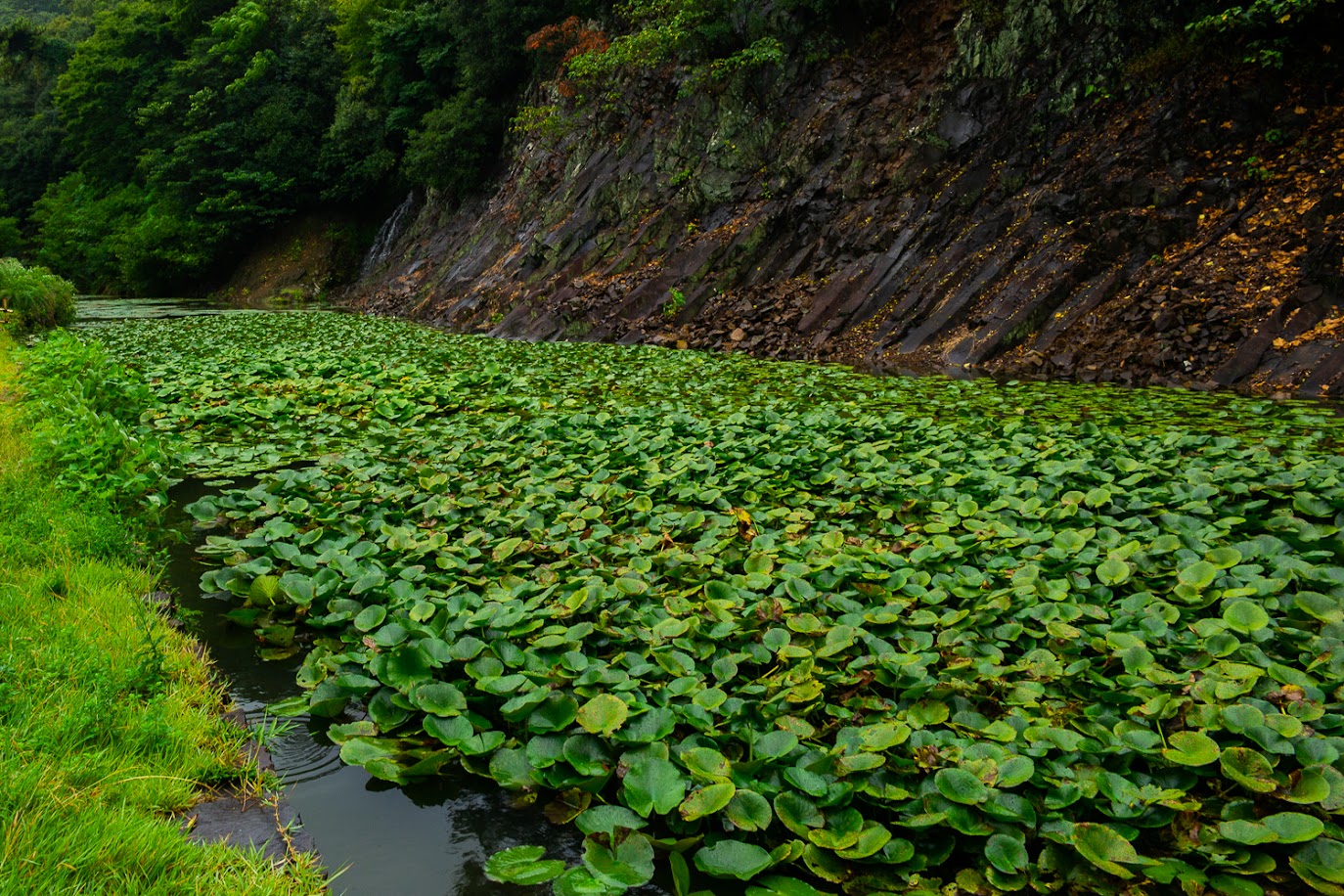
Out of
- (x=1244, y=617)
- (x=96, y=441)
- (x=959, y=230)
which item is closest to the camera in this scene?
(x=1244, y=617)

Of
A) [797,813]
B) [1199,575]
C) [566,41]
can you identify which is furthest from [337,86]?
[797,813]

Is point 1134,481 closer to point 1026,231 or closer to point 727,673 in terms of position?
point 727,673

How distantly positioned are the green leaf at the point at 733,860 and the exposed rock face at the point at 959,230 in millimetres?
9660

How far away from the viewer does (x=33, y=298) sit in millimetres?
20000

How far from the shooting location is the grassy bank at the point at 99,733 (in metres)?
2.32

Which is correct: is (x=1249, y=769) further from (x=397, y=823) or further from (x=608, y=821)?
(x=397, y=823)

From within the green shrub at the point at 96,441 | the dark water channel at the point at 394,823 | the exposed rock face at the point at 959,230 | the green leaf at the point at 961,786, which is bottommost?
the green shrub at the point at 96,441

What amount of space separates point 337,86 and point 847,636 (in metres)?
43.5

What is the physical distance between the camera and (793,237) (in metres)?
15.8

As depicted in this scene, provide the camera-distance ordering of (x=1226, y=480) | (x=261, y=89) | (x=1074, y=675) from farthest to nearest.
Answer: (x=261, y=89) < (x=1226, y=480) < (x=1074, y=675)

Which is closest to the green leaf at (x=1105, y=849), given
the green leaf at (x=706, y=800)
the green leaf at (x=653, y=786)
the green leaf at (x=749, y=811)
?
the green leaf at (x=749, y=811)

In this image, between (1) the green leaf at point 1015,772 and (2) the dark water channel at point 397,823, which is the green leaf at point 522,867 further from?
(1) the green leaf at point 1015,772

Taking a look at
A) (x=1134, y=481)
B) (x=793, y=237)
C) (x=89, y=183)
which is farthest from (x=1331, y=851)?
(x=89, y=183)

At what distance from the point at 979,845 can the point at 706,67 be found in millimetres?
18982
